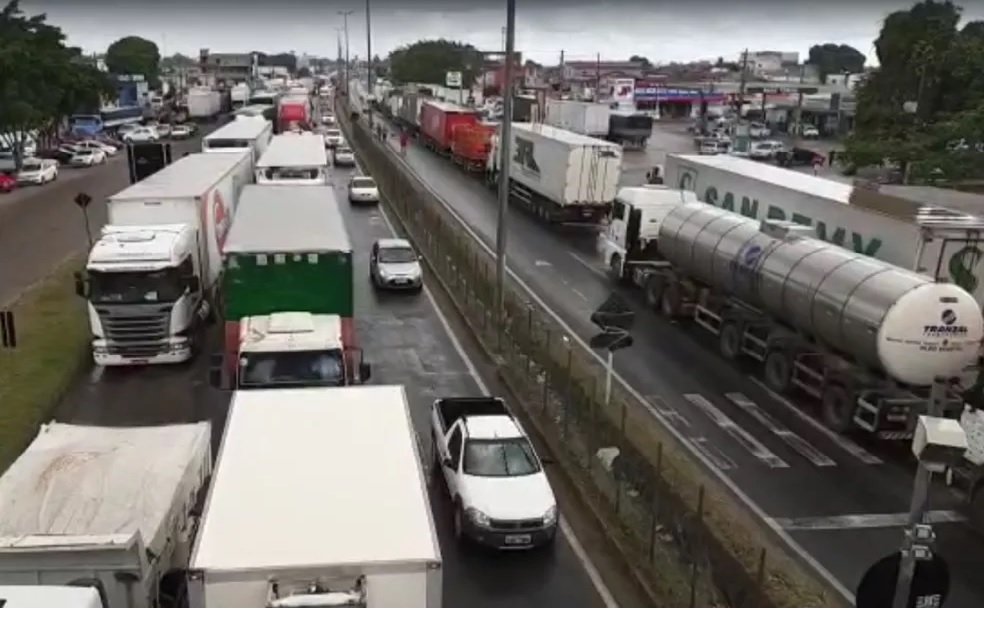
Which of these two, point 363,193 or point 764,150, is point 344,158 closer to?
point 363,193

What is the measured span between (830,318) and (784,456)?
2.58m

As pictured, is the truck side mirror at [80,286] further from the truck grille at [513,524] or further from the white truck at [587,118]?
the white truck at [587,118]

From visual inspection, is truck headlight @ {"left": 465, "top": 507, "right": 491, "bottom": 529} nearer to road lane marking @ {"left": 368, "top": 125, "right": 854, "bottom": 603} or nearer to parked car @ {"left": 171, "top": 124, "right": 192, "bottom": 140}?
road lane marking @ {"left": 368, "top": 125, "right": 854, "bottom": 603}

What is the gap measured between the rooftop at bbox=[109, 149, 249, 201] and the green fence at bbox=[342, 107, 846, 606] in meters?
6.68

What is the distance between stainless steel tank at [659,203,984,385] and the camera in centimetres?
1380

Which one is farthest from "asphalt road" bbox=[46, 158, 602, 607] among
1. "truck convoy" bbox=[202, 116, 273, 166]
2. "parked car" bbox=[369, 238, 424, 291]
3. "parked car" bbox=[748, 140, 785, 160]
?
"parked car" bbox=[748, 140, 785, 160]

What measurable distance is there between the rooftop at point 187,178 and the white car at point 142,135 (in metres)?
39.4

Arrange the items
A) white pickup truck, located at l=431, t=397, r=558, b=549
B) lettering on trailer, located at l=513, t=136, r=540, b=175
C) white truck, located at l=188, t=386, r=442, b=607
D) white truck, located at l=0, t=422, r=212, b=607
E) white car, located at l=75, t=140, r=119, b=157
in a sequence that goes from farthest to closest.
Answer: white car, located at l=75, t=140, r=119, b=157 < lettering on trailer, located at l=513, t=136, r=540, b=175 < white pickup truck, located at l=431, t=397, r=558, b=549 < white truck, located at l=0, t=422, r=212, b=607 < white truck, located at l=188, t=386, r=442, b=607

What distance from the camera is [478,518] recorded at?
→ 10812mm

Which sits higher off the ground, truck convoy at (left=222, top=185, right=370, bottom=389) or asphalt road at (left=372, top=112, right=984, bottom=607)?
truck convoy at (left=222, top=185, right=370, bottom=389)

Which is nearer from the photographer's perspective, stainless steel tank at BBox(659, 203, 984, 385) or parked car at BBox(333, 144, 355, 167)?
stainless steel tank at BBox(659, 203, 984, 385)

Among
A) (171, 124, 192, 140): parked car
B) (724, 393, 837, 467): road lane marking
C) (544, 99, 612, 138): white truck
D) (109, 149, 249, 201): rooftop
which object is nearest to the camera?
(724, 393, 837, 467): road lane marking

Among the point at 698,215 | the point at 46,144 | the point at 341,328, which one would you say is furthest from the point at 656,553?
the point at 46,144

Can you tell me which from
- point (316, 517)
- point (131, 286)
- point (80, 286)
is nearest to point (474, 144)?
point (131, 286)
